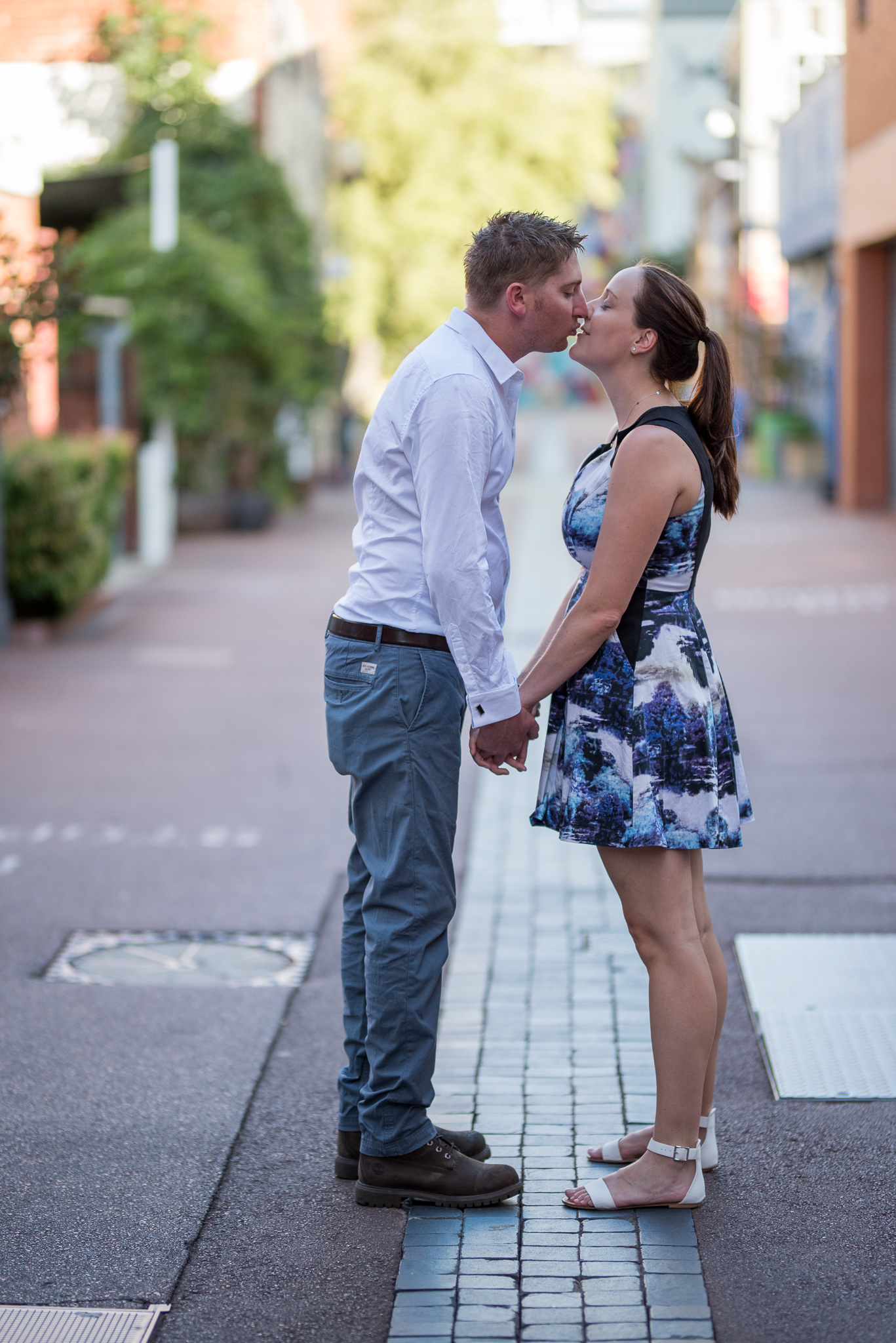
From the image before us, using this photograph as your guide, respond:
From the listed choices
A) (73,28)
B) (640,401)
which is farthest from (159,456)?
(640,401)

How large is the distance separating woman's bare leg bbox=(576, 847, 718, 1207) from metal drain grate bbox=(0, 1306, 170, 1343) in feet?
3.11

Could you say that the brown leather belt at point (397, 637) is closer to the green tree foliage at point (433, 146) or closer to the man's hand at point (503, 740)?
the man's hand at point (503, 740)

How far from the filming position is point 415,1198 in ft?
11.4

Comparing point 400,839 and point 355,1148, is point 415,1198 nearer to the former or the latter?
point 355,1148

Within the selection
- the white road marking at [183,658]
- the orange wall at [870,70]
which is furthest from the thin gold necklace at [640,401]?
the orange wall at [870,70]

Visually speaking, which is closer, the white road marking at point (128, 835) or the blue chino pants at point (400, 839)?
the blue chino pants at point (400, 839)

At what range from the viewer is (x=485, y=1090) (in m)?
4.15

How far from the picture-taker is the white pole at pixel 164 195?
56.6 feet

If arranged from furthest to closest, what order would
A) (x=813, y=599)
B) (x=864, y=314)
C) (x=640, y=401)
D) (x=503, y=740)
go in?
(x=864, y=314) < (x=813, y=599) < (x=640, y=401) < (x=503, y=740)

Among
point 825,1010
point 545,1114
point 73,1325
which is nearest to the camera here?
point 73,1325

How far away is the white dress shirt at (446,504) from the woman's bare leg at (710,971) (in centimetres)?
56

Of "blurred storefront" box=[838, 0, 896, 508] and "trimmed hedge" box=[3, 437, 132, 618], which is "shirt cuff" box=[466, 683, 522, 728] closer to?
"trimmed hedge" box=[3, 437, 132, 618]

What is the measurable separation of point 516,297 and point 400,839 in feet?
3.55

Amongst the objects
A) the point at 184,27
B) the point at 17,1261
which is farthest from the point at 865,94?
the point at 17,1261
